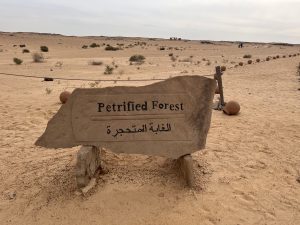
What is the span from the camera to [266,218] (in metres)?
4.37

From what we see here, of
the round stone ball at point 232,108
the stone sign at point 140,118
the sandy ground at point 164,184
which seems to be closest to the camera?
the sandy ground at point 164,184

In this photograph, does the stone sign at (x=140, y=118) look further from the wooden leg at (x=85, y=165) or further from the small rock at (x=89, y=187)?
the small rock at (x=89, y=187)

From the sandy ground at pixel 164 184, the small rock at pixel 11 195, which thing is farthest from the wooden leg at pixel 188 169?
the small rock at pixel 11 195

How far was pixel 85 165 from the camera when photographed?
15.3 feet

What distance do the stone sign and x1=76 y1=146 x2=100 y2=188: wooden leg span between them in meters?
0.12

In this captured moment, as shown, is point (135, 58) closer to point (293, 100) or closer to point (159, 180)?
point (293, 100)

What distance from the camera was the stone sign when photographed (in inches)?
189

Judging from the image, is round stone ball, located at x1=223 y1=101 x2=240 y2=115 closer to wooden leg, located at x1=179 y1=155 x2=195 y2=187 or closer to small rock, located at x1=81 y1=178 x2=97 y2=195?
wooden leg, located at x1=179 y1=155 x2=195 y2=187

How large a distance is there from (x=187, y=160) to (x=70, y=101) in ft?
5.27

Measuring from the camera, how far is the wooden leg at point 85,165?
4.66 m

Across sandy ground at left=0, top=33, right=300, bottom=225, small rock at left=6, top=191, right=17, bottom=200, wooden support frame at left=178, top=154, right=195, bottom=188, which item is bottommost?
small rock at left=6, top=191, right=17, bottom=200

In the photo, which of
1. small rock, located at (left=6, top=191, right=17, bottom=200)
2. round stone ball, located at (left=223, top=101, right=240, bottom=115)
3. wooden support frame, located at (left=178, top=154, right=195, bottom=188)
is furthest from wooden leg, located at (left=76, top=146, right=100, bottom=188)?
round stone ball, located at (left=223, top=101, right=240, bottom=115)

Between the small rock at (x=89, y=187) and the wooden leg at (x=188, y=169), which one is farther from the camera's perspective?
the wooden leg at (x=188, y=169)

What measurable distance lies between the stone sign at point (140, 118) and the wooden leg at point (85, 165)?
12 cm
